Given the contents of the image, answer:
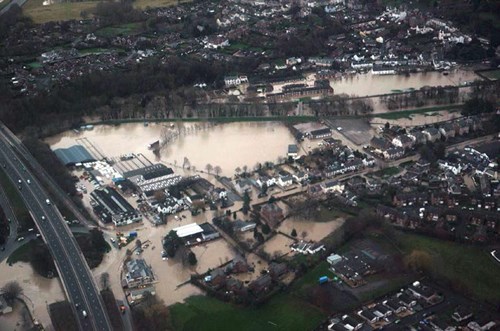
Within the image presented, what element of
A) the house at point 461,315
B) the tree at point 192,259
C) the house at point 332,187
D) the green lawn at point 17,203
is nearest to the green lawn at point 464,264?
the house at point 461,315

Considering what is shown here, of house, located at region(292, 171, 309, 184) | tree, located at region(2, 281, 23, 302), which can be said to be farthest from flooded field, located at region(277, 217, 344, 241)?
tree, located at region(2, 281, 23, 302)

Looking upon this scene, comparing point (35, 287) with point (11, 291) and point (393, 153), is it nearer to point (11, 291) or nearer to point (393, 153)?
Result: point (11, 291)

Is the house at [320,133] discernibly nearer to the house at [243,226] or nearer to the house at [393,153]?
the house at [393,153]

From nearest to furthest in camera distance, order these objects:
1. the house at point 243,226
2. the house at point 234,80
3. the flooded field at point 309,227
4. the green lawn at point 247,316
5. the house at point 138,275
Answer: the green lawn at point 247,316 < the house at point 138,275 < the flooded field at point 309,227 < the house at point 243,226 < the house at point 234,80

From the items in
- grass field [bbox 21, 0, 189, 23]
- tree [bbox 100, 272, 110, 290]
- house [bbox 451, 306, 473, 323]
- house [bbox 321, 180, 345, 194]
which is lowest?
house [bbox 451, 306, 473, 323]

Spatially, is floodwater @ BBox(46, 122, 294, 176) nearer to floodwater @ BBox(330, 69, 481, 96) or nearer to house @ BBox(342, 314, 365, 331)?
floodwater @ BBox(330, 69, 481, 96)

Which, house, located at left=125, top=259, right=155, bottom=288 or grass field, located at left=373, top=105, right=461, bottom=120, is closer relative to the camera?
house, located at left=125, top=259, right=155, bottom=288

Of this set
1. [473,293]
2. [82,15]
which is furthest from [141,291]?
[82,15]
